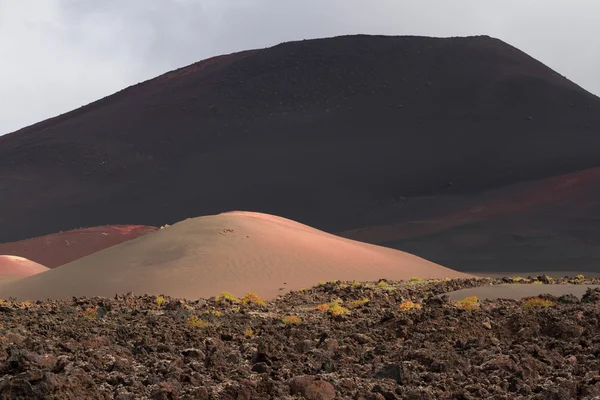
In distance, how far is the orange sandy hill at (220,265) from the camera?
31188mm

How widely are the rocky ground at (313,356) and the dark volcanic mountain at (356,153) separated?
1744 inches

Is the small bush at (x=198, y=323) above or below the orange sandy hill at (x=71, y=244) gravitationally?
above

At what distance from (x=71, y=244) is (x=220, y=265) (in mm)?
38405

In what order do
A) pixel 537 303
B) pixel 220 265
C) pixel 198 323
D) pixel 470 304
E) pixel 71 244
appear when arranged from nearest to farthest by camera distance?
pixel 198 323
pixel 537 303
pixel 470 304
pixel 220 265
pixel 71 244

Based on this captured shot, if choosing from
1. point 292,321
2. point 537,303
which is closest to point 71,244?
point 292,321

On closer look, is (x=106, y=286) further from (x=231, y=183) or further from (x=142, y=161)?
(x=142, y=161)

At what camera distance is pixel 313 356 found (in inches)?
486

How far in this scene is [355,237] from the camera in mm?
70875

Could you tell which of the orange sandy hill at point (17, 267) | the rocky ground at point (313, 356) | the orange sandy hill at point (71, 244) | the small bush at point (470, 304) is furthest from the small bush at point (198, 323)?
the orange sandy hill at point (71, 244)

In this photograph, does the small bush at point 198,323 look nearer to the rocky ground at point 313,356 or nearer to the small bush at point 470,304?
the rocky ground at point 313,356

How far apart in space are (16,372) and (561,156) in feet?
240

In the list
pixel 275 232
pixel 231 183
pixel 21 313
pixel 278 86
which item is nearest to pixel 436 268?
pixel 275 232

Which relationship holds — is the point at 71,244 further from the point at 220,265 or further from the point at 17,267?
the point at 220,265

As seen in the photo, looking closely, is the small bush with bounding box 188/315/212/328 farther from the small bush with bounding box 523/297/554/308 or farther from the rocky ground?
the small bush with bounding box 523/297/554/308
